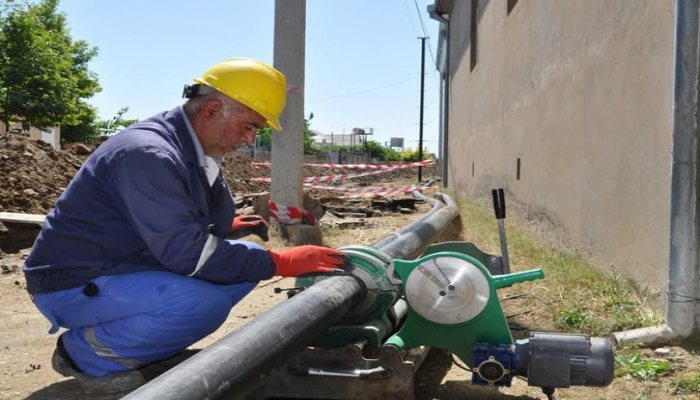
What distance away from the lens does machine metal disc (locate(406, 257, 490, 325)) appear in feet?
8.61

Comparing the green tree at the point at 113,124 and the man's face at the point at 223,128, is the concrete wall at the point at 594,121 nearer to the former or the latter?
the man's face at the point at 223,128

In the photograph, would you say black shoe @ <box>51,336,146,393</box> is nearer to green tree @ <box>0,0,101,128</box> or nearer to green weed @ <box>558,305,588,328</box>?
green weed @ <box>558,305,588,328</box>

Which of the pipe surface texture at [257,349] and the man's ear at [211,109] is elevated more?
the man's ear at [211,109]

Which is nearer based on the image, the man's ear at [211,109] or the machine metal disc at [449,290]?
the machine metal disc at [449,290]

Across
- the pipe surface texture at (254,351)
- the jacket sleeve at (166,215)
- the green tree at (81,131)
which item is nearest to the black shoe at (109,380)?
the jacket sleeve at (166,215)

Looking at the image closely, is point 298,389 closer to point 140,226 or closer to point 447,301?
point 447,301

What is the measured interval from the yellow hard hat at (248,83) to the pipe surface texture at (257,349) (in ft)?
2.64

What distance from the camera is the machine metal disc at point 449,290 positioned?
262 cm

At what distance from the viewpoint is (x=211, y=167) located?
2.91 m

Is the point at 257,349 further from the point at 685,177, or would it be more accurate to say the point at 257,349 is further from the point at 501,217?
the point at 685,177

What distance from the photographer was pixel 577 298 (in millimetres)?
4145

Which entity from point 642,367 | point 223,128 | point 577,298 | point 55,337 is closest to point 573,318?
point 577,298

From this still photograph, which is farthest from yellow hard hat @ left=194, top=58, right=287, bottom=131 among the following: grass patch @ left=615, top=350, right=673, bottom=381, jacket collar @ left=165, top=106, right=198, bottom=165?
grass patch @ left=615, top=350, right=673, bottom=381

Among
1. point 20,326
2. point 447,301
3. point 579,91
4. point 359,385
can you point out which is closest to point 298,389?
point 359,385
